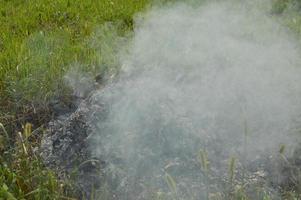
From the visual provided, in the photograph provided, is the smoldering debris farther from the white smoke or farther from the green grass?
the green grass

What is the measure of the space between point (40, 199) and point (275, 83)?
1.73 m

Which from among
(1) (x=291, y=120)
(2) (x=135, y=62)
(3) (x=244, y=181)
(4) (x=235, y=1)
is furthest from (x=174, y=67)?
(4) (x=235, y=1)

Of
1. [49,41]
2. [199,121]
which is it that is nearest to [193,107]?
[199,121]

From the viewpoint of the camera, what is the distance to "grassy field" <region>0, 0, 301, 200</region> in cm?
289

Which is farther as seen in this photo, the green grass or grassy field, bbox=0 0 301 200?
the green grass

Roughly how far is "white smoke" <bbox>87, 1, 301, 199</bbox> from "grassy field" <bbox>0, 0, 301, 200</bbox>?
14.7 inches

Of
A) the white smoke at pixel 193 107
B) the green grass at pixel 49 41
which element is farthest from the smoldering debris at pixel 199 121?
the green grass at pixel 49 41

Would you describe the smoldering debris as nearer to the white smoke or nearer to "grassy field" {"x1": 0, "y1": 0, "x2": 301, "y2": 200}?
the white smoke

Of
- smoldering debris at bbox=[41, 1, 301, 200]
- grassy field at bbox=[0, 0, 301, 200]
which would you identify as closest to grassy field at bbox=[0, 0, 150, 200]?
grassy field at bbox=[0, 0, 301, 200]

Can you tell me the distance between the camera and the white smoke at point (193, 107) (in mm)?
2891

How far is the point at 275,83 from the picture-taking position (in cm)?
343

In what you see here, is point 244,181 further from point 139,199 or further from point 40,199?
point 40,199

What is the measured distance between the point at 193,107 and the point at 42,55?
1667 mm

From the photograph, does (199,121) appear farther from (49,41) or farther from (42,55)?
(49,41)
